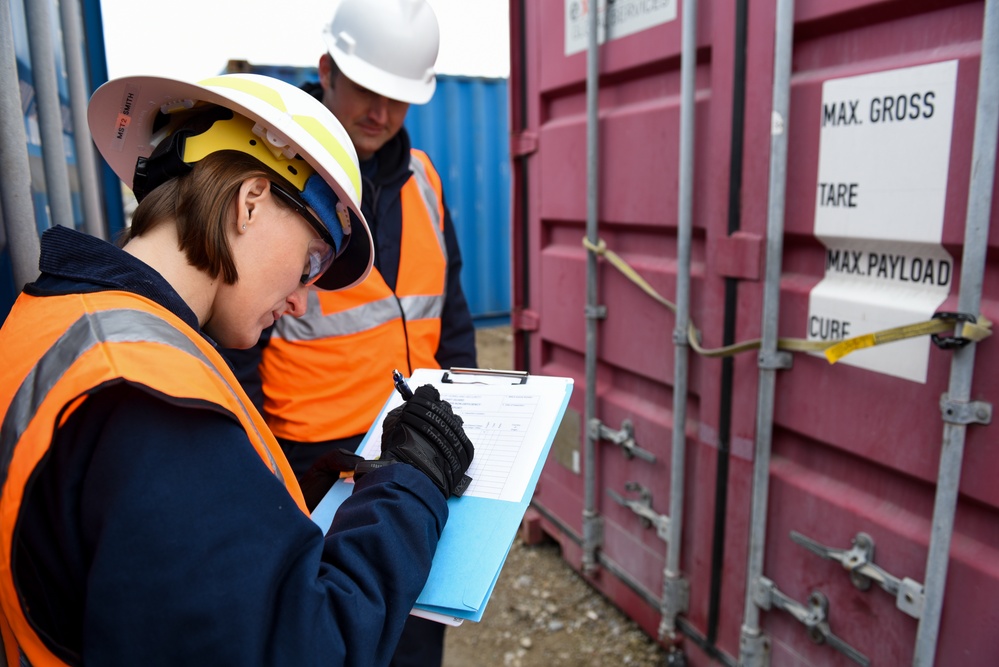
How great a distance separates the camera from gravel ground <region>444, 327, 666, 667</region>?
2.77m

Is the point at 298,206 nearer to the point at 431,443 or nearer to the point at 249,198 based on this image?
the point at 249,198

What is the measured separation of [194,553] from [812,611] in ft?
5.89

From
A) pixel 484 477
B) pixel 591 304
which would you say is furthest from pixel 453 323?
pixel 484 477

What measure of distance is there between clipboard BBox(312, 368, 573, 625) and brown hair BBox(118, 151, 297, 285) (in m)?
0.52

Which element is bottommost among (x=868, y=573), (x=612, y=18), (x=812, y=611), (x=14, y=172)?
(x=812, y=611)

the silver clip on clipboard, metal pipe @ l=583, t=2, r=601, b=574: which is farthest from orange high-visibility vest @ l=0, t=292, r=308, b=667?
metal pipe @ l=583, t=2, r=601, b=574

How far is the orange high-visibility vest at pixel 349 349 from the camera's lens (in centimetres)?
197

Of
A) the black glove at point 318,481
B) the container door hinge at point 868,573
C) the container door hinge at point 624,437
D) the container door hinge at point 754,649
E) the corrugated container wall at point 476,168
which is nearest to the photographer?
the black glove at point 318,481

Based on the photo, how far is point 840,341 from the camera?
1741 millimetres

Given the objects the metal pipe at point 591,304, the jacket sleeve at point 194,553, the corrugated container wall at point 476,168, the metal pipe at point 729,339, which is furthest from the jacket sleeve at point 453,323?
the corrugated container wall at point 476,168

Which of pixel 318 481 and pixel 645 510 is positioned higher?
pixel 318 481

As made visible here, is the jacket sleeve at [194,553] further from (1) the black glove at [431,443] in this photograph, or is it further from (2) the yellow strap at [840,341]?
(2) the yellow strap at [840,341]

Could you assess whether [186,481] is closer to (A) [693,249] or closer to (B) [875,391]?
(B) [875,391]

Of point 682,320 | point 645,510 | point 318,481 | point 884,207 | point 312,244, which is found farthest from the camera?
point 645,510
